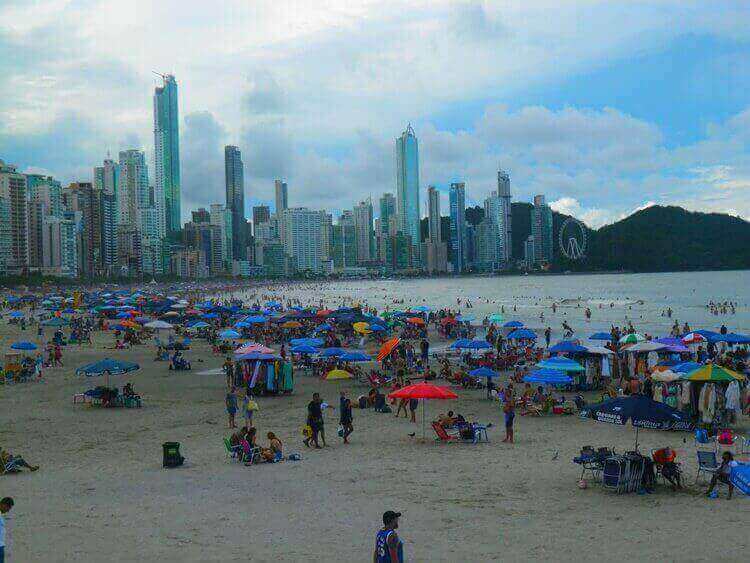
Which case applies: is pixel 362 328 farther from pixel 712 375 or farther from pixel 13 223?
pixel 13 223

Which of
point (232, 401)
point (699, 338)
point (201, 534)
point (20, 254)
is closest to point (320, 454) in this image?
point (232, 401)

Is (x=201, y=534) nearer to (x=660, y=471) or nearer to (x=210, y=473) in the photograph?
(x=210, y=473)

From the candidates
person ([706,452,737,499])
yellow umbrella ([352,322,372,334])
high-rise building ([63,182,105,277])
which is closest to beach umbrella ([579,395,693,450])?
person ([706,452,737,499])

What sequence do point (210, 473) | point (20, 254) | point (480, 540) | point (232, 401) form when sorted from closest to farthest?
point (480, 540) < point (210, 473) < point (232, 401) < point (20, 254)

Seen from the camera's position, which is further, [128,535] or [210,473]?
[210,473]

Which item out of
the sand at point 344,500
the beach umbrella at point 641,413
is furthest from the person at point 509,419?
the beach umbrella at point 641,413

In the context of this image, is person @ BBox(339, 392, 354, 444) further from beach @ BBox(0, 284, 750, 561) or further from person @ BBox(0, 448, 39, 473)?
person @ BBox(0, 448, 39, 473)

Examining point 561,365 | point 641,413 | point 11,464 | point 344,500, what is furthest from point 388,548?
point 561,365
